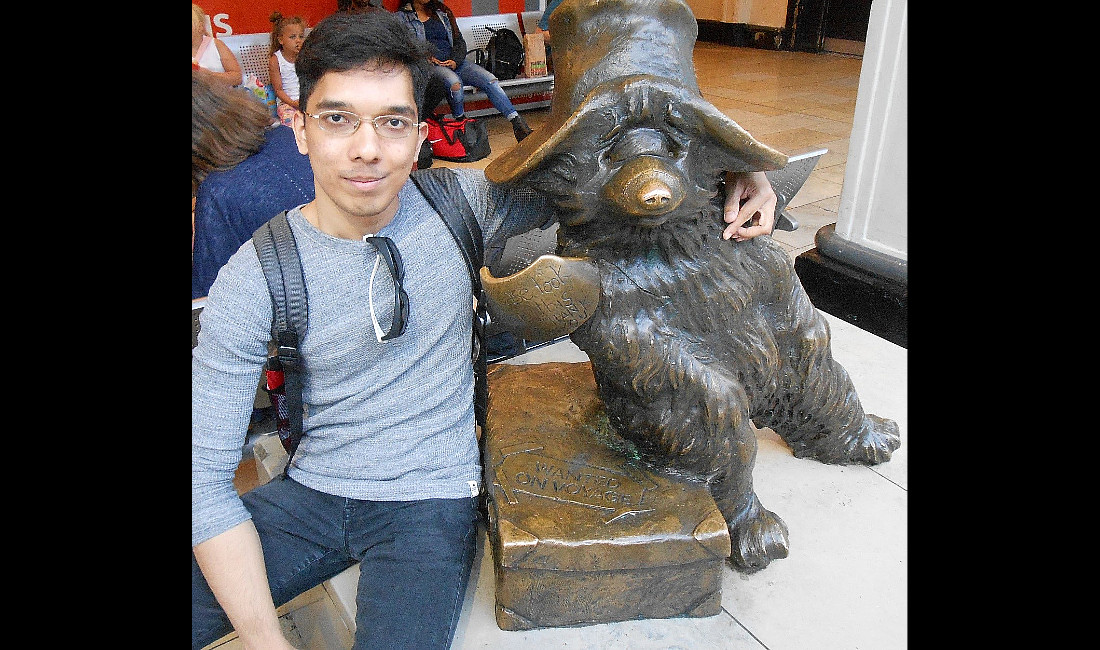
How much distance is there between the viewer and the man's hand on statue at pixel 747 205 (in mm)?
1372

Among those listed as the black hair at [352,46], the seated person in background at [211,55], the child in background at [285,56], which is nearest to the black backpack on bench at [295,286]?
the black hair at [352,46]

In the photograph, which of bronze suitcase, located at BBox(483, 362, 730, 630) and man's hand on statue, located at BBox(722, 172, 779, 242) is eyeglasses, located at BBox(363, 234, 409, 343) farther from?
man's hand on statue, located at BBox(722, 172, 779, 242)

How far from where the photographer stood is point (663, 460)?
151 centimetres

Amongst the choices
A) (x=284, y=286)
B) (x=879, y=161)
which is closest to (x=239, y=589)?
(x=284, y=286)

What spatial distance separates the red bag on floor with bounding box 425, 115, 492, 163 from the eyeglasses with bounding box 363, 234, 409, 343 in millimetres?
3702

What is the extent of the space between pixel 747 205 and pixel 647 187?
0.93 feet

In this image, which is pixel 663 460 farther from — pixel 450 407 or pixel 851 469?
pixel 851 469

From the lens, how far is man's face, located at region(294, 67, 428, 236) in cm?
124

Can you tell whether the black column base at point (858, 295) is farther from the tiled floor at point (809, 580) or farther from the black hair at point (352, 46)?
the black hair at point (352, 46)

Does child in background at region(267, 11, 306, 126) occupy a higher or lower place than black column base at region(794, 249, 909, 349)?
higher

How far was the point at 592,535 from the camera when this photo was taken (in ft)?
4.49

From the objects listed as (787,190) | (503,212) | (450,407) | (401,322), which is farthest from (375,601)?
(787,190)

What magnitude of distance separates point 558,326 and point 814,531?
0.75 meters

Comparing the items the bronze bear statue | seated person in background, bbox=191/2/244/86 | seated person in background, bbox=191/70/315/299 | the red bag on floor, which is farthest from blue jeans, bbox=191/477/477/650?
the red bag on floor
